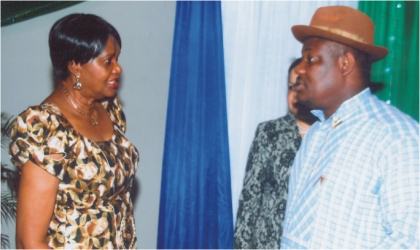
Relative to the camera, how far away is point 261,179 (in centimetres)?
235

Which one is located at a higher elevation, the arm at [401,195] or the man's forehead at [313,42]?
the man's forehead at [313,42]

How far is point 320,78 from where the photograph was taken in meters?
1.72

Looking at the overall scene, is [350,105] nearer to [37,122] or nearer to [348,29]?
[348,29]

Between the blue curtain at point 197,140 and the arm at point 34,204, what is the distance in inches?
66.7

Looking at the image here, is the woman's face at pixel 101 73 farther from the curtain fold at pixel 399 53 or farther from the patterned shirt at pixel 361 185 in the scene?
the curtain fold at pixel 399 53

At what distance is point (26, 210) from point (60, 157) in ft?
0.67

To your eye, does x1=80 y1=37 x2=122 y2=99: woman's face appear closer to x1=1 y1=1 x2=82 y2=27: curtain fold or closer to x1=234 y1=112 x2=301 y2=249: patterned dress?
x1=234 y1=112 x2=301 y2=249: patterned dress

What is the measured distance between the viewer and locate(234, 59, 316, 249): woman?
2.27 metres

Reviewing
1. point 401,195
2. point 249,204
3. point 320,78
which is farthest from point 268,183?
point 401,195

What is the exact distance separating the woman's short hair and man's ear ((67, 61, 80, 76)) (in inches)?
0.4

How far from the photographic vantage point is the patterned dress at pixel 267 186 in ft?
7.46

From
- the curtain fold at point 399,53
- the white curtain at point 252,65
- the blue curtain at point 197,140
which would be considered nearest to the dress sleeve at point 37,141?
the blue curtain at point 197,140

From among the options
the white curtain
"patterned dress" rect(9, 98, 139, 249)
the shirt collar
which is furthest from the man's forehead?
the white curtain

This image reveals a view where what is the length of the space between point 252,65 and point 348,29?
1536 millimetres
